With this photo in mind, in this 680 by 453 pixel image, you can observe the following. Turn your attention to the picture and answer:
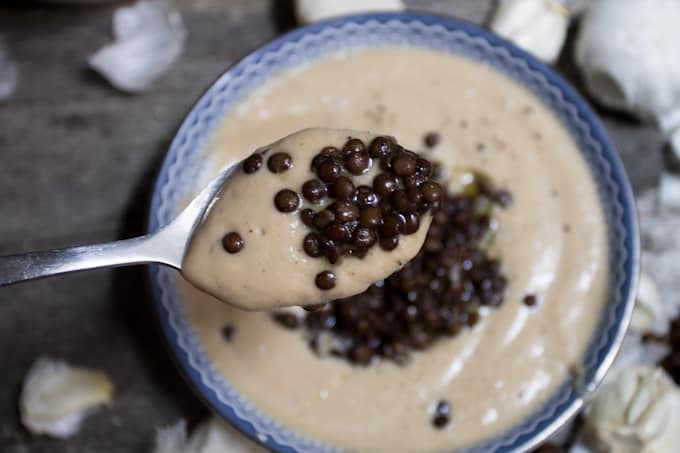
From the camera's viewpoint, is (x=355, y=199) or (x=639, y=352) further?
(x=639, y=352)

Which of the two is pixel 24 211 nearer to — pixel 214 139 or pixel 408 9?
pixel 214 139

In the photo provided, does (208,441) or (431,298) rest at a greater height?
(431,298)

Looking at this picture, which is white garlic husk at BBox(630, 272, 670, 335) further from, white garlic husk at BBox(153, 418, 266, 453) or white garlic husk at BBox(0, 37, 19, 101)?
white garlic husk at BBox(0, 37, 19, 101)

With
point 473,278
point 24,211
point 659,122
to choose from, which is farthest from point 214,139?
point 659,122

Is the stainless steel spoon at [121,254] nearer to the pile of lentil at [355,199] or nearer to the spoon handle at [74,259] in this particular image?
the spoon handle at [74,259]

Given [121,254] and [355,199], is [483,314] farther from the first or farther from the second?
[121,254]

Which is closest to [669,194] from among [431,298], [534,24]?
[534,24]

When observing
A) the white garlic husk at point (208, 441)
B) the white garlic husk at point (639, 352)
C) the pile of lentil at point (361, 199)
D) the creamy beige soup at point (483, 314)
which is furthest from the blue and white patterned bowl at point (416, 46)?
the pile of lentil at point (361, 199)

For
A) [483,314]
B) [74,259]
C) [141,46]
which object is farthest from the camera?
[141,46]
